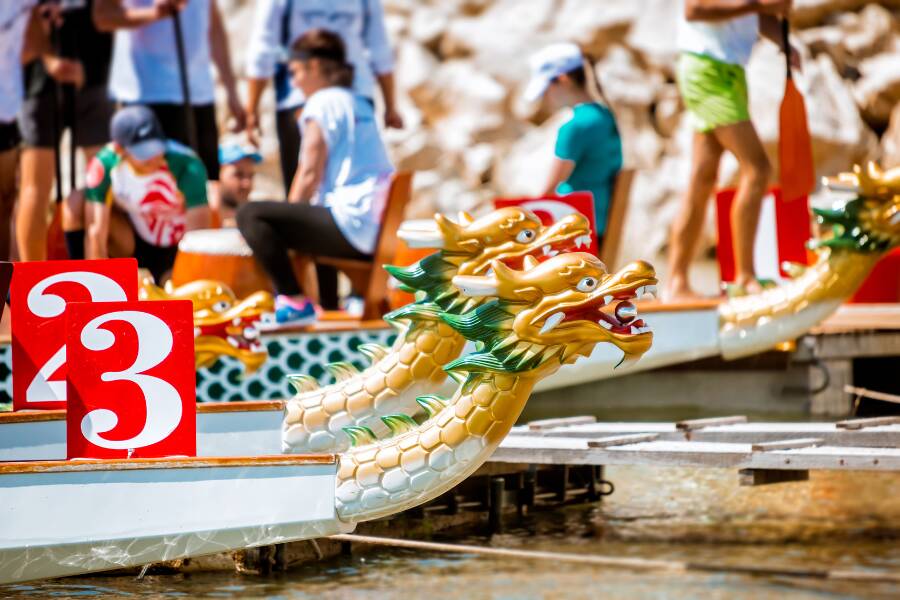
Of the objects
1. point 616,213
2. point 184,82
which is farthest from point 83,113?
point 616,213

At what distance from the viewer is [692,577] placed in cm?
454

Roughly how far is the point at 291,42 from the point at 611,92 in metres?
6.96

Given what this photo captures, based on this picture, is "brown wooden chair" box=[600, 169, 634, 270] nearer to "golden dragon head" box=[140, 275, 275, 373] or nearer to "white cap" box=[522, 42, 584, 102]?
"white cap" box=[522, 42, 584, 102]

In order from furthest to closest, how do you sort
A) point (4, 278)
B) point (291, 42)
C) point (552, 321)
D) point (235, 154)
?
point (235, 154) → point (291, 42) → point (4, 278) → point (552, 321)

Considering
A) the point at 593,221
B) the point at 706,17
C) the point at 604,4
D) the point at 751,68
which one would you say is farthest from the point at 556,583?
the point at 604,4

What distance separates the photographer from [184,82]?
8.24 meters

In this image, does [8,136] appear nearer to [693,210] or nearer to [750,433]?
[693,210]

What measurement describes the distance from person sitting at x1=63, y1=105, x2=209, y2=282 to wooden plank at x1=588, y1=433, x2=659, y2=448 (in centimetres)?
255

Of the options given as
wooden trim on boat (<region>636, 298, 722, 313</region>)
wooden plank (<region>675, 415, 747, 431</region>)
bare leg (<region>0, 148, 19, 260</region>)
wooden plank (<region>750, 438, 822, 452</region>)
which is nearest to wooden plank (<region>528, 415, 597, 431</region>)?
wooden plank (<region>675, 415, 747, 431</region>)

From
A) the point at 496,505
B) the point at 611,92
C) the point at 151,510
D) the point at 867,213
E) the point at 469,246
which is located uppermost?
the point at 611,92

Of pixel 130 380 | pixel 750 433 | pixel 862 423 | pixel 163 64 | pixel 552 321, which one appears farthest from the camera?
pixel 163 64

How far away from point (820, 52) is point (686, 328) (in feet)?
25.4

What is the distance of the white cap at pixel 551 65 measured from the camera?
24.4 feet

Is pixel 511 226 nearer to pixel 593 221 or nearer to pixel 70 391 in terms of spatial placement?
pixel 70 391
